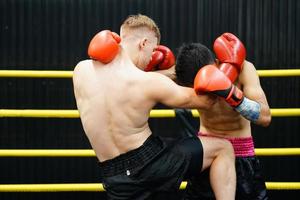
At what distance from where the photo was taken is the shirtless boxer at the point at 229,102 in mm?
2430

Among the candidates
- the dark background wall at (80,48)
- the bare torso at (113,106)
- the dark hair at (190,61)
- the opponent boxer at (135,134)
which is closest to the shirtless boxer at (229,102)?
the dark hair at (190,61)

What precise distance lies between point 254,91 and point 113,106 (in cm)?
66

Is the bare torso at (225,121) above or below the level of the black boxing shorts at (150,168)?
A: above

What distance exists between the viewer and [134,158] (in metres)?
2.46

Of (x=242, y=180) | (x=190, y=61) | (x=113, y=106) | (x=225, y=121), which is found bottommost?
(x=242, y=180)

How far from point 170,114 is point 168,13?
762 millimetres

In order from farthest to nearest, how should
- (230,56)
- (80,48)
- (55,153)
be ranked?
1. (80,48)
2. (55,153)
3. (230,56)

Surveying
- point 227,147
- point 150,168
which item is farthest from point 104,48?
point 227,147

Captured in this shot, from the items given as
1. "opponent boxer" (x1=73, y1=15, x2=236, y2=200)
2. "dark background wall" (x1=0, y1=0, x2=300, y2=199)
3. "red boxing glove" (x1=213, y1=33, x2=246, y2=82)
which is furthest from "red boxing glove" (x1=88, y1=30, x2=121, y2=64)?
"dark background wall" (x1=0, y1=0, x2=300, y2=199)

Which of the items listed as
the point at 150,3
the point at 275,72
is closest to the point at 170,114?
the point at 275,72

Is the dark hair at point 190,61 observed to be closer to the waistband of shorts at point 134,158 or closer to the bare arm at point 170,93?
the bare arm at point 170,93

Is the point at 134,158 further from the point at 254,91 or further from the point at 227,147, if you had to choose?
the point at 254,91

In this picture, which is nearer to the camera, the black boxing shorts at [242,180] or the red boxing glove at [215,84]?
the red boxing glove at [215,84]

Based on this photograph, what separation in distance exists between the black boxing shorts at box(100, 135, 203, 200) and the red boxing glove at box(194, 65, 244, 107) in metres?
0.25
